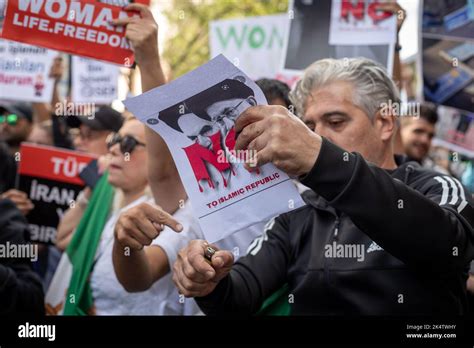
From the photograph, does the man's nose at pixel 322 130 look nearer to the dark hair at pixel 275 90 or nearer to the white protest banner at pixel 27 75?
the dark hair at pixel 275 90

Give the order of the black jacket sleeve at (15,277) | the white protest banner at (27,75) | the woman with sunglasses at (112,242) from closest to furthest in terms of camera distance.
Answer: the black jacket sleeve at (15,277)
the woman with sunglasses at (112,242)
the white protest banner at (27,75)

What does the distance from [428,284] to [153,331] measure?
0.81 m

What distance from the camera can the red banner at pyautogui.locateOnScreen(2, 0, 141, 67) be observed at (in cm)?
271

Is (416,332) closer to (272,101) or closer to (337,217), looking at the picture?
(337,217)

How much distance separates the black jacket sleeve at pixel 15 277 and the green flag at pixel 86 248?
0.15 metres

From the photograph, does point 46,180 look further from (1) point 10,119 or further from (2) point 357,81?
(2) point 357,81

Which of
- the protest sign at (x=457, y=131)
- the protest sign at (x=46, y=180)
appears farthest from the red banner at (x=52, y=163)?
the protest sign at (x=457, y=131)

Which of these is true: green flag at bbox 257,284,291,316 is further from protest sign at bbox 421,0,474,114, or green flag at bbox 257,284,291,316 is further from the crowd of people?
protest sign at bbox 421,0,474,114

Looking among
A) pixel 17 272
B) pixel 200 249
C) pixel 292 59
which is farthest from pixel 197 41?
pixel 200 249

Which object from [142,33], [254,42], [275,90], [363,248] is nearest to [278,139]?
[363,248]

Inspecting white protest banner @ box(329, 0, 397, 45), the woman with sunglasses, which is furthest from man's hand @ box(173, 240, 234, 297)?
white protest banner @ box(329, 0, 397, 45)

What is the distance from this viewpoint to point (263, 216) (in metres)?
2.05

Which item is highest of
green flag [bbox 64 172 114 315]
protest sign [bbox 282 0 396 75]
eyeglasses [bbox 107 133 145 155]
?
protest sign [bbox 282 0 396 75]

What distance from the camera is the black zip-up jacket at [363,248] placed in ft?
6.32
